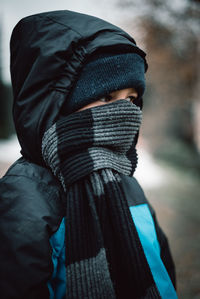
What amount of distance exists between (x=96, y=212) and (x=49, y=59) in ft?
2.70

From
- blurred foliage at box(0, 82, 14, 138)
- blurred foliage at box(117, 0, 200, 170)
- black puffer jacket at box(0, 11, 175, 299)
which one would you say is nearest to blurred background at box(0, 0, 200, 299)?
blurred foliage at box(117, 0, 200, 170)

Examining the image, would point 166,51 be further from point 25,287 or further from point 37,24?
point 25,287

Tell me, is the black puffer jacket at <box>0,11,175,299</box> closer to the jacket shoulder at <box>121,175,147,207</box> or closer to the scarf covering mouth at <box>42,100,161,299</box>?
the scarf covering mouth at <box>42,100,161,299</box>

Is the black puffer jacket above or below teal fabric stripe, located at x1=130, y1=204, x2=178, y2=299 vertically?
above

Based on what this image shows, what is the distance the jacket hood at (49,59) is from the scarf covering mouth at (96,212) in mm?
128

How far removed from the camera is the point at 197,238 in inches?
143

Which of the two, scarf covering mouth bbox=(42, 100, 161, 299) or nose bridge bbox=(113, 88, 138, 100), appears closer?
scarf covering mouth bbox=(42, 100, 161, 299)

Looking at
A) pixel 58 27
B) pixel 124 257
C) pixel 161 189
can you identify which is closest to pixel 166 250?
pixel 124 257

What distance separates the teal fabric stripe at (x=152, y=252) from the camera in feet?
4.21

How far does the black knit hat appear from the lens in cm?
124

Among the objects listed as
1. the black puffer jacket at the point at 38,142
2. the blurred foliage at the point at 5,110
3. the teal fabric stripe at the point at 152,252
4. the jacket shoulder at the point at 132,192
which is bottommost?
the blurred foliage at the point at 5,110

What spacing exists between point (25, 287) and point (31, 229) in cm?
23

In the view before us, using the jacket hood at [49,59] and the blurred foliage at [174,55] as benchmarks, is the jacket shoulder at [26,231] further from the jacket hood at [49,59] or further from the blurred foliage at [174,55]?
the blurred foliage at [174,55]

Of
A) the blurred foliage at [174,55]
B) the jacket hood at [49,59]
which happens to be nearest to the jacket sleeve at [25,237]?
the jacket hood at [49,59]
